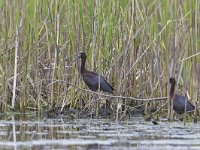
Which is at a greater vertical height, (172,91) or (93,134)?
(172,91)

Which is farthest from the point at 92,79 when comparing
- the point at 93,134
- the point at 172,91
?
the point at 93,134

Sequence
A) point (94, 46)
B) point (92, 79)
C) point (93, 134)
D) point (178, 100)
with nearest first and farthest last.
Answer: point (93, 134), point (178, 100), point (94, 46), point (92, 79)

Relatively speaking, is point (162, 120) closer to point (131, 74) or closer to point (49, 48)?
point (131, 74)

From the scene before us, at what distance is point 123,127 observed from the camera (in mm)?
8711

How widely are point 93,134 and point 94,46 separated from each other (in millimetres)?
1972

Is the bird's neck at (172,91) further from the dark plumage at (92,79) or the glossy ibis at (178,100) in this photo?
the dark plumage at (92,79)

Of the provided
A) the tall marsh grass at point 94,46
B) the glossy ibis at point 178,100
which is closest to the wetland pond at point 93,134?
the glossy ibis at point 178,100

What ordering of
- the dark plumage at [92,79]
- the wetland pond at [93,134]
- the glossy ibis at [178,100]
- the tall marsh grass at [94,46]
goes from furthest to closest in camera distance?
the dark plumage at [92,79] → the tall marsh grass at [94,46] → the glossy ibis at [178,100] → the wetland pond at [93,134]

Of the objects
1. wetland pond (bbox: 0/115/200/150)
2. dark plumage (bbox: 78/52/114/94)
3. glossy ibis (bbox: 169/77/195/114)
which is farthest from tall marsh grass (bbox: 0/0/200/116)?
wetland pond (bbox: 0/115/200/150)

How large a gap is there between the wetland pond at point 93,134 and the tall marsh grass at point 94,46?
0.47 meters

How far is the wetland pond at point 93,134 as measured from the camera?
7207mm

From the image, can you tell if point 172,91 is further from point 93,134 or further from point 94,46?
point 93,134

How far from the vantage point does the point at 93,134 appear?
8.10m

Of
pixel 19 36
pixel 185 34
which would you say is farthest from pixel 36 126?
pixel 185 34
